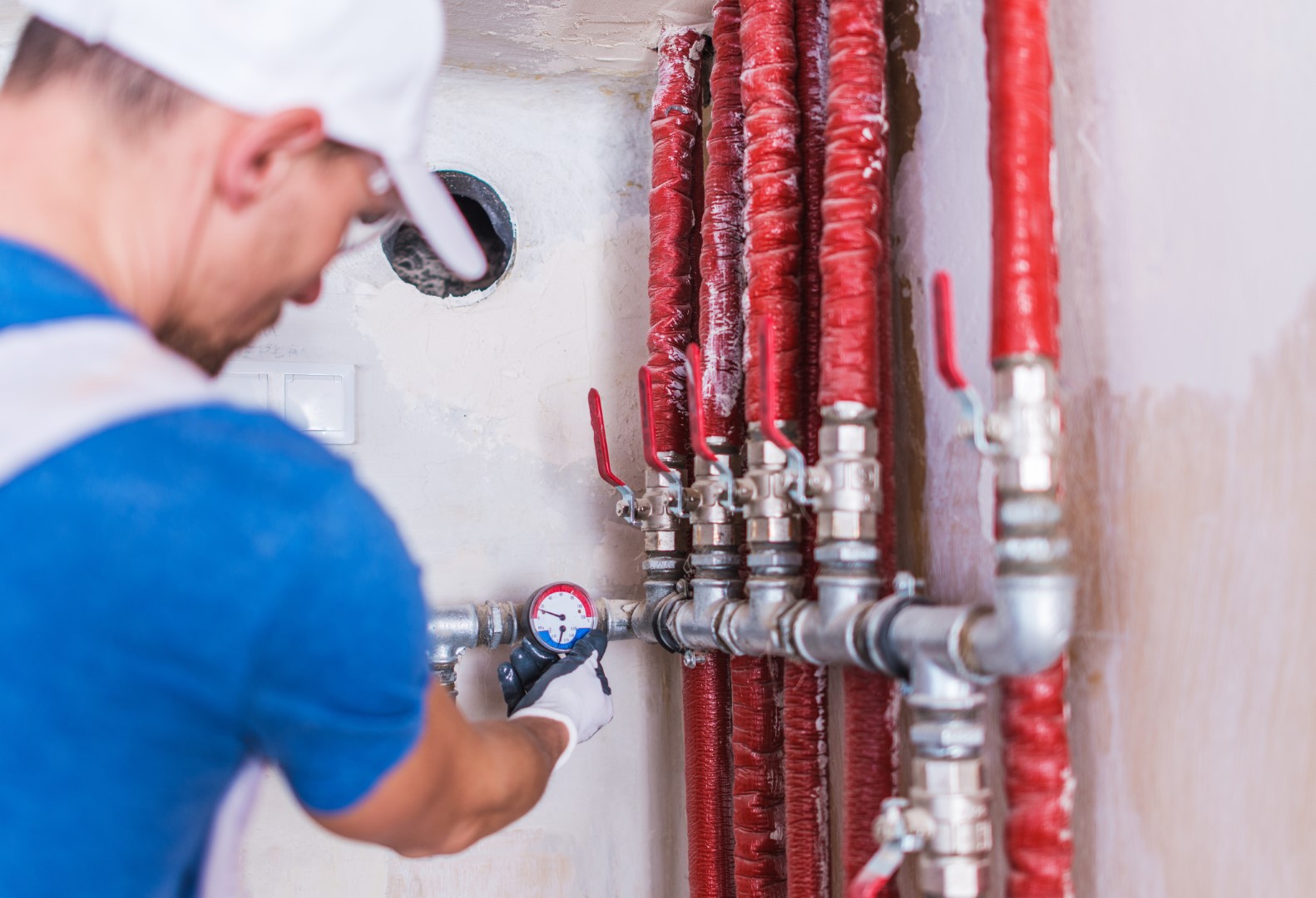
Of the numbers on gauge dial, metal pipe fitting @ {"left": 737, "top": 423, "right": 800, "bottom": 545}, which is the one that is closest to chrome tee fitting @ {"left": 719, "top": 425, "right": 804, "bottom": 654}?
metal pipe fitting @ {"left": 737, "top": 423, "right": 800, "bottom": 545}

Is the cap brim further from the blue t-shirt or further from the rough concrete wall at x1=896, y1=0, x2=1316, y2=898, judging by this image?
the rough concrete wall at x1=896, y1=0, x2=1316, y2=898

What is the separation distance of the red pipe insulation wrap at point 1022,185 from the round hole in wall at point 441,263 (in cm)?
88

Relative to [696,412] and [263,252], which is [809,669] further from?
[263,252]

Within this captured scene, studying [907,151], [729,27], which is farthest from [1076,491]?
[729,27]

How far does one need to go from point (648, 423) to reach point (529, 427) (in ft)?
1.01

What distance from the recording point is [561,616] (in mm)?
1398

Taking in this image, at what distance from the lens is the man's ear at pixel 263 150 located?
2.13 ft

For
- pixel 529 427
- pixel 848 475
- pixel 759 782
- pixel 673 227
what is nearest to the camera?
pixel 848 475

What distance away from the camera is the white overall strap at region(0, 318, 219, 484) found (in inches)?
21.9

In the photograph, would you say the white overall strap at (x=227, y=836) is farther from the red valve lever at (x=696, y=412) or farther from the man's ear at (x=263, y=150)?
the red valve lever at (x=696, y=412)

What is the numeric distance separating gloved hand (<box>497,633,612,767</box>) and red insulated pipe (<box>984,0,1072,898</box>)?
0.42 meters

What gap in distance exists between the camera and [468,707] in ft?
4.94

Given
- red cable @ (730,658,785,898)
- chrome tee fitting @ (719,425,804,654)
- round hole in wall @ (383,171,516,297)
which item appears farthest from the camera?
round hole in wall @ (383,171,516,297)

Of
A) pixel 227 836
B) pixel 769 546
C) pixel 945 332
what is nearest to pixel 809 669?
pixel 769 546
